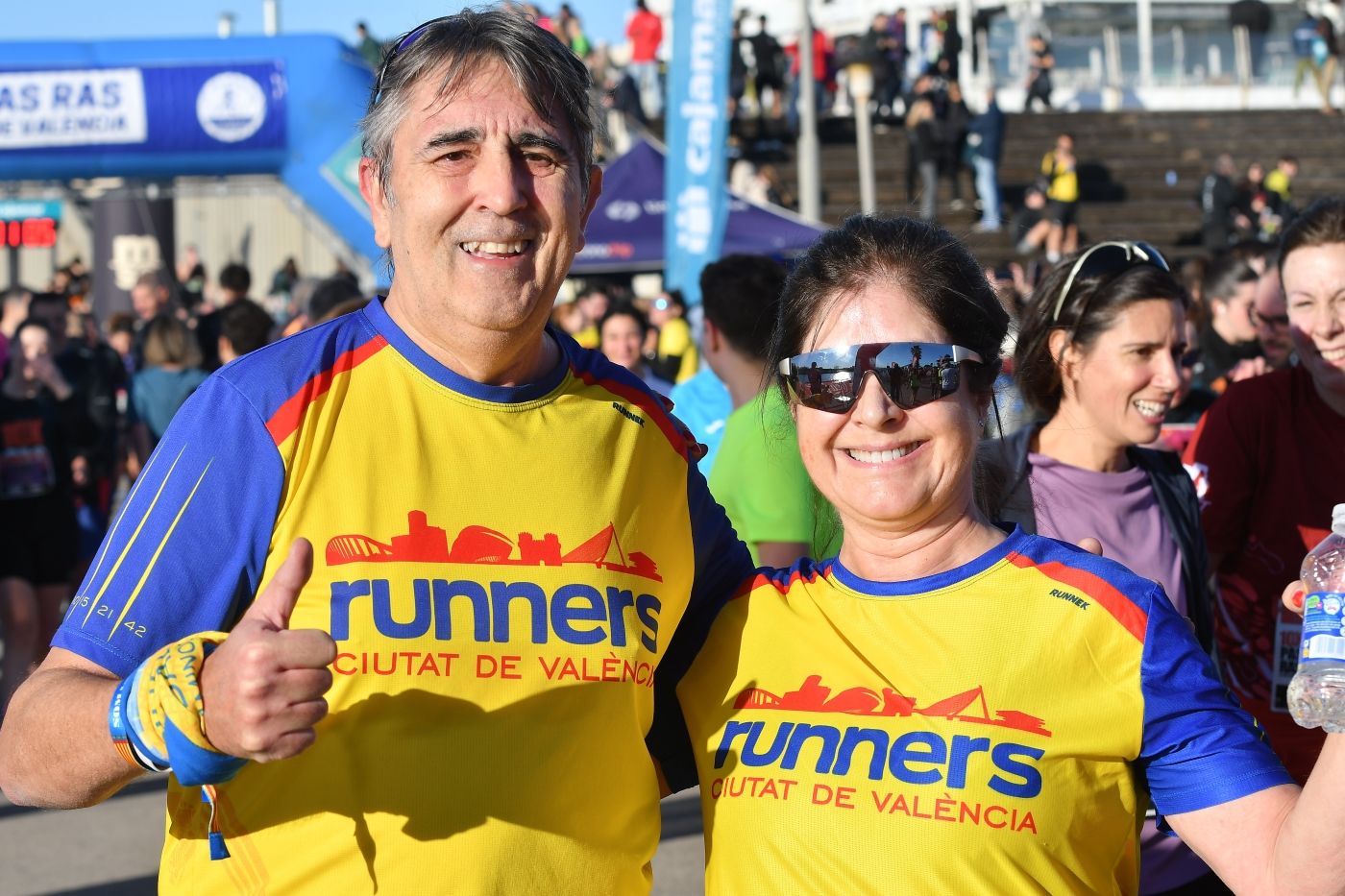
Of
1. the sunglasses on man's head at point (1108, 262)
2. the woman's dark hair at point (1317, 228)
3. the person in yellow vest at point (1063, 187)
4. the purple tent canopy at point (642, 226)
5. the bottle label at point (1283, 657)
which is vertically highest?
the person in yellow vest at point (1063, 187)

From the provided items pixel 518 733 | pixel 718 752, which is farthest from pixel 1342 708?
pixel 518 733

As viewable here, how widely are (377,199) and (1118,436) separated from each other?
189 cm

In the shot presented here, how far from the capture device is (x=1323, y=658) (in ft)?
5.94

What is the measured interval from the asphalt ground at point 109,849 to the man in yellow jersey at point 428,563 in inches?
135

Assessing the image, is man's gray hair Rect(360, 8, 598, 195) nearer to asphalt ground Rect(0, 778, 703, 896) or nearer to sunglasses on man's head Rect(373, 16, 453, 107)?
sunglasses on man's head Rect(373, 16, 453, 107)

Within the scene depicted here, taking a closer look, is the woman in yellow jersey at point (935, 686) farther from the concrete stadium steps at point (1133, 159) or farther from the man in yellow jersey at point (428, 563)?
the concrete stadium steps at point (1133, 159)

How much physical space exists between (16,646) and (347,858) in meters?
5.98

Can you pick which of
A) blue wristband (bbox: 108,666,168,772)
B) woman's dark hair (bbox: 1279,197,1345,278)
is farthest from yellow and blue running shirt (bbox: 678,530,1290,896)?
woman's dark hair (bbox: 1279,197,1345,278)

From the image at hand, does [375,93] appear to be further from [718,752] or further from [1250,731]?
[1250,731]

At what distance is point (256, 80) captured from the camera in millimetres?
16172

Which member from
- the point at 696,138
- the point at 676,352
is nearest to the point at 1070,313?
the point at 676,352

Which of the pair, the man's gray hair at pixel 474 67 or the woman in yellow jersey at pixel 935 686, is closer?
the woman in yellow jersey at pixel 935 686

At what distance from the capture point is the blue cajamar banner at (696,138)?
13391mm

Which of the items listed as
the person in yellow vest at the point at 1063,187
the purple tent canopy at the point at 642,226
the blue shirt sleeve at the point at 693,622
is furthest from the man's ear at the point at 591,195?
the person in yellow vest at the point at 1063,187
